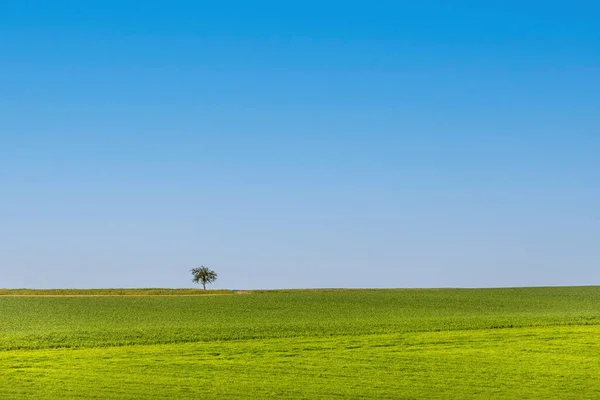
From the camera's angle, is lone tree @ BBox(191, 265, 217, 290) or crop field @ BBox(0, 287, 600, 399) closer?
crop field @ BBox(0, 287, 600, 399)

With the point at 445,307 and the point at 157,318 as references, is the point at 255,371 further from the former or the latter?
the point at 445,307

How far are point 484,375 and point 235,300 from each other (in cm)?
4717

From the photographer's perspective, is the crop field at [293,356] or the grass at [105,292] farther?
the grass at [105,292]

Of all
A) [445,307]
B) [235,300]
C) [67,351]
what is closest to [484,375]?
[67,351]

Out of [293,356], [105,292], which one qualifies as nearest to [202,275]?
[105,292]

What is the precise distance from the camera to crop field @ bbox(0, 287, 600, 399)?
21.1 metres

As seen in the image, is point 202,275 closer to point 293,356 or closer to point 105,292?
point 105,292

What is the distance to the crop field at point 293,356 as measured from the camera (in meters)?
21.1

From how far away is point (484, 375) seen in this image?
23.8 meters

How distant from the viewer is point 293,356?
Answer: 2842 cm

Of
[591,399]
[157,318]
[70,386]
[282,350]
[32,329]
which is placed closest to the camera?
[591,399]

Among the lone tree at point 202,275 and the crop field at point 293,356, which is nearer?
the crop field at point 293,356

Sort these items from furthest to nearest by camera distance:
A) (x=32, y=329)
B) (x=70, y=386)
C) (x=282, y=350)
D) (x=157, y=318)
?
(x=157, y=318)
(x=32, y=329)
(x=282, y=350)
(x=70, y=386)

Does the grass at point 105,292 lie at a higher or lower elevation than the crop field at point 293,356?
higher
